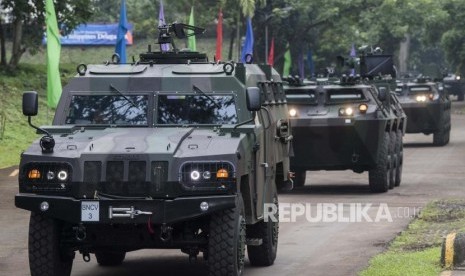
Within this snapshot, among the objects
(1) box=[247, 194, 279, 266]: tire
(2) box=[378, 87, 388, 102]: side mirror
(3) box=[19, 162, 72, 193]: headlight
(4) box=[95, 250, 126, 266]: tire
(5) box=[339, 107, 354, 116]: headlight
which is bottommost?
(4) box=[95, 250, 126, 266]: tire

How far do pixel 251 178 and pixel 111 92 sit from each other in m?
1.75

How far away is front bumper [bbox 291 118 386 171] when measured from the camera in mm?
22344

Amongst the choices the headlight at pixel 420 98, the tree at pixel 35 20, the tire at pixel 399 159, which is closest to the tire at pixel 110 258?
the tire at pixel 399 159

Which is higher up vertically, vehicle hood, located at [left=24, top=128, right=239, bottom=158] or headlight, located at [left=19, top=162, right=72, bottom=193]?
vehicle hood, located at [left=24, top=128, right=239, bottom=158]

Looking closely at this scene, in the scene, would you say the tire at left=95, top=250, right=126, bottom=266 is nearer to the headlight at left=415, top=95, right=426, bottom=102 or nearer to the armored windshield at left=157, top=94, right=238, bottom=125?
the armored windshield at left=157, top=94, right=238, bottom=125

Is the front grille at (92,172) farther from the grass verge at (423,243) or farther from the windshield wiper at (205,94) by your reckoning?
the grass verge at (423,243)

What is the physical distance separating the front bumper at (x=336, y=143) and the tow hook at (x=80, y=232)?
11400 millimetres

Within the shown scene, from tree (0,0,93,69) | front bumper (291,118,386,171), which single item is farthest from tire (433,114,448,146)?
front bumper (291,118,386,171)

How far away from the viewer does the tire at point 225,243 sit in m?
11.2

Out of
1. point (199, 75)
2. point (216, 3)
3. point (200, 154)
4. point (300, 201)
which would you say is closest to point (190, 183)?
point (200, 154)

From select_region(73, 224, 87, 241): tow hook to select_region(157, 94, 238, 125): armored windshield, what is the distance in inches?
67.0

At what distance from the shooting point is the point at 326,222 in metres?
17.8

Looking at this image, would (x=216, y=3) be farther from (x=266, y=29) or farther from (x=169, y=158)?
(x=169, y=158)

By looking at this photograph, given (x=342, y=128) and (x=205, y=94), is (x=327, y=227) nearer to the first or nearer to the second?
(x=205, y=94)
